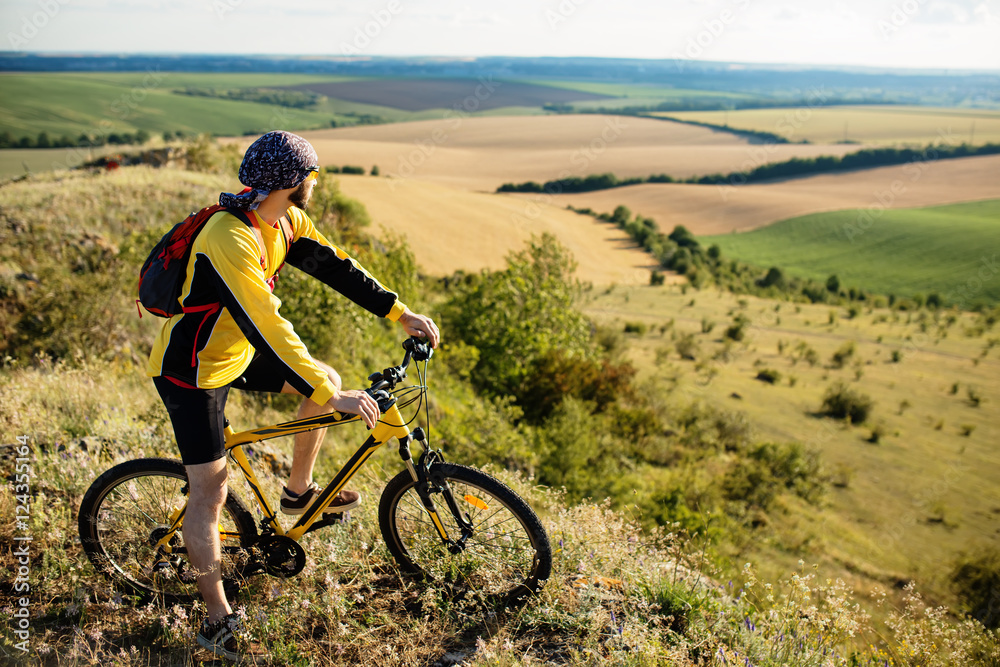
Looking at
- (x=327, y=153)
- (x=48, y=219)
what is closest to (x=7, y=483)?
(x=48, y=219)

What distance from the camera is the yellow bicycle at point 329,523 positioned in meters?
3.02

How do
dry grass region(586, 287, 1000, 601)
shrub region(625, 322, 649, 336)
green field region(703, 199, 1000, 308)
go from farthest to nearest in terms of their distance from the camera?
green field region(703, 199, 1000, 308)
shrub region(625, 322, 649, 336)
dry grass region(586, 287, 1000, 601)

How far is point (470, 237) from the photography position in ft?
164

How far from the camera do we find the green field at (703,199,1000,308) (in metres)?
55.7

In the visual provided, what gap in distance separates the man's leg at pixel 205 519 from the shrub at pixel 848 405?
2439 centimetres

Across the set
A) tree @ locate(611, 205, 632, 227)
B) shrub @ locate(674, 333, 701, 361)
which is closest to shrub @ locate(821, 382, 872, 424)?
shrub @ locate(674, 333, 701, 361)

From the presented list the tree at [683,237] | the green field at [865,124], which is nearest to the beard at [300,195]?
the tree at [683,237]

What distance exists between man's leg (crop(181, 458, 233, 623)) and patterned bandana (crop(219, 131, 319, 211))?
122 centimetres

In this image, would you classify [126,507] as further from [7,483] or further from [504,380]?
[504,380]

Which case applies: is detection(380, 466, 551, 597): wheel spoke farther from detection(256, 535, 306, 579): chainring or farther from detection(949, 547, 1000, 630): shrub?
detection(949, 547, 1000, 630): shrub

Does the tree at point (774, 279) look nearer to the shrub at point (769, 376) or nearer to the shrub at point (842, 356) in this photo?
the shrub at point (842, 356)

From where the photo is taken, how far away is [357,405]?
2.52 m

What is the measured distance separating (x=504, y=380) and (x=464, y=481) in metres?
13.4

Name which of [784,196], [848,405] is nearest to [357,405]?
[848,405]
